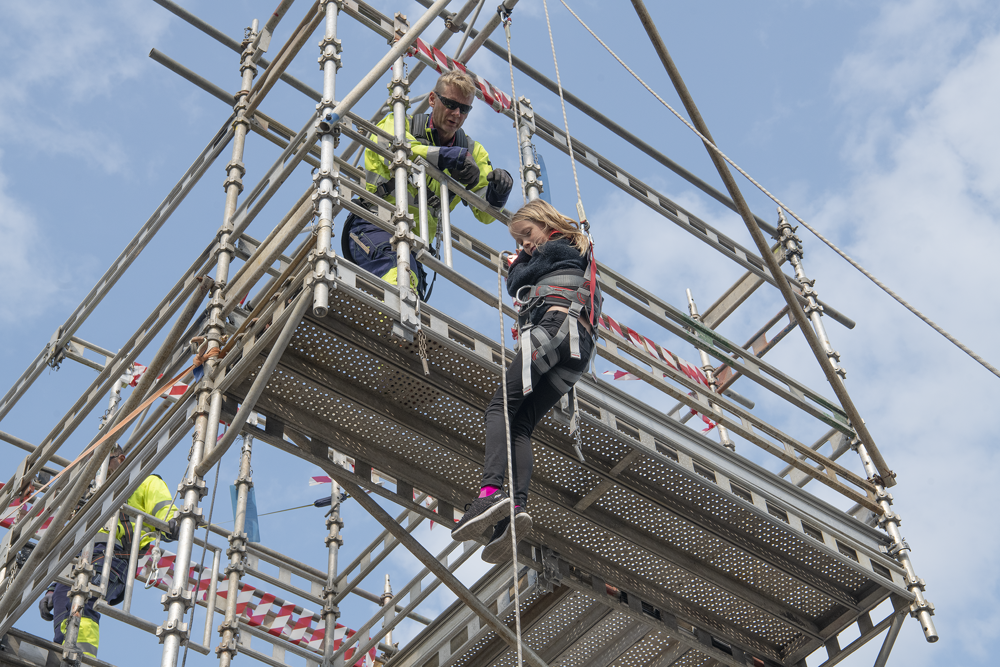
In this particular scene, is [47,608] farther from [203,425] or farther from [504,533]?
[504,533]

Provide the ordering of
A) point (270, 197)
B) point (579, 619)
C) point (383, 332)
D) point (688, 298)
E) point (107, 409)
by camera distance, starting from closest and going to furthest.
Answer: point (383, 332), point (270, 197), point (579, 619), point (107, 409), point (688, 298)

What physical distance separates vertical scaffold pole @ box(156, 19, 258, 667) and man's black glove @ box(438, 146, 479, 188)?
67.8 inches

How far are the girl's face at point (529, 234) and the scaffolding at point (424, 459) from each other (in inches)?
19.0

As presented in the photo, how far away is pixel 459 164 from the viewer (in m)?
9.24

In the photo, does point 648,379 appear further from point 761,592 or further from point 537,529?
point 761,592

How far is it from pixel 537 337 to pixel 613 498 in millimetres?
2001

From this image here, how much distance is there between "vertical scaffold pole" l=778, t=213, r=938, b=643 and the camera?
959cm

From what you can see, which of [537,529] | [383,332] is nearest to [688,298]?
[537,529]

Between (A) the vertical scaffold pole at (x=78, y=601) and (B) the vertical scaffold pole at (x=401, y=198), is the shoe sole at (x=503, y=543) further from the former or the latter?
(A) the vertical scaffold pole at (x=78, y=601)

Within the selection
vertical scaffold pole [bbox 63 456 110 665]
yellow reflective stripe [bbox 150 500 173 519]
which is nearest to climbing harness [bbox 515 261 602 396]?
vertical scaffold pole [bbox 63 456 110 665]

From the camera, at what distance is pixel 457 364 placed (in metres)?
8.37

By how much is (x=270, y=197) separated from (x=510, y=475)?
3265mm

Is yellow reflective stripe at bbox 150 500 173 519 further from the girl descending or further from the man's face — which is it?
the girl descending

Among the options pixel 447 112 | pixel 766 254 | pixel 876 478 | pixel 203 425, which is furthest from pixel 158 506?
pixel 876 478
